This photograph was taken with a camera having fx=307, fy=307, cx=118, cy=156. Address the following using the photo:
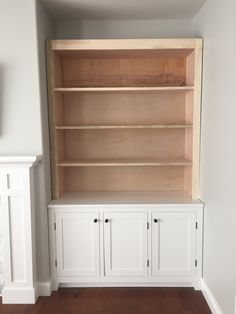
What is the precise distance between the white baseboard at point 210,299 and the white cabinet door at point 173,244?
0.45ft

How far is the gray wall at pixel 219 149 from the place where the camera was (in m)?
1.99

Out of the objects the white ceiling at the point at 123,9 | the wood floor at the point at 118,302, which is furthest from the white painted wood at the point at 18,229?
the white ceiling at the point at 123,9

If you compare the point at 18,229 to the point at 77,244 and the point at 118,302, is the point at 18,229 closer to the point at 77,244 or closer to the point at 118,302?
the point at 77,244

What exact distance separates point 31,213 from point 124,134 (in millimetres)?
1208

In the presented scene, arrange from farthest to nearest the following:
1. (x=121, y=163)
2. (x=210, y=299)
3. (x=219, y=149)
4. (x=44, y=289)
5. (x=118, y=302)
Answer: (x=121, y=163) < (x=44, y=289) < (x=118, y=302) < (x=210, y=299) < (x=219, y=149)

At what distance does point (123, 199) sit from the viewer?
110 inches

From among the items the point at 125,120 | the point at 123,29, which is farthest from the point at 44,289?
the point at 123,29

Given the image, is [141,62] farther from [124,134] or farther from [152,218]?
[152,218]

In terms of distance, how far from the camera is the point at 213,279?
94.1 inches

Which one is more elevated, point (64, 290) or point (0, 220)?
point (0, 220)

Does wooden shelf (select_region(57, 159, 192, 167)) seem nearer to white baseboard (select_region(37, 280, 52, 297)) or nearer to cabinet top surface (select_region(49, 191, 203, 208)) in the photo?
cabinet top surface (select_region(49, 191, 203, 208))

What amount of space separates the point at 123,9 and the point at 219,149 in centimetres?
148

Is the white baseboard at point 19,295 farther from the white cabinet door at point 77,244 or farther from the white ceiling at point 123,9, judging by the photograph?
the white ceiling at point 123,9

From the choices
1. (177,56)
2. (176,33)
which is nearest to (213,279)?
(177,56)
